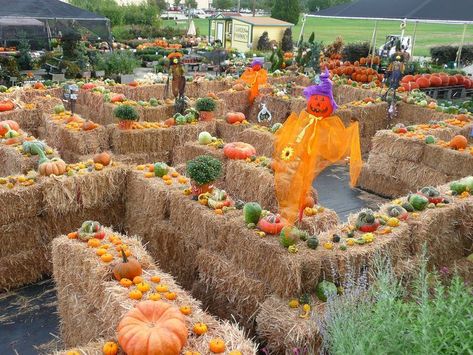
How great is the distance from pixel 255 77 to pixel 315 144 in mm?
9557

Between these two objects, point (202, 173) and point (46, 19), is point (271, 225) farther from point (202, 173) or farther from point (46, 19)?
point (46, 19)

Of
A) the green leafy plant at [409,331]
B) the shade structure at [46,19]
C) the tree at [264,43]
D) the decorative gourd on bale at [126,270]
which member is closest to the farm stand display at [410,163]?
the green leafy plant at [409,331]

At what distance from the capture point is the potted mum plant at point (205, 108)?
11.0 metres

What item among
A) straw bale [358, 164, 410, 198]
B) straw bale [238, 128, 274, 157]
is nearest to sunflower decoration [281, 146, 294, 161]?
straw bale [238, 128, 274, 157]

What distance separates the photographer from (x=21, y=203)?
6281 millimetres

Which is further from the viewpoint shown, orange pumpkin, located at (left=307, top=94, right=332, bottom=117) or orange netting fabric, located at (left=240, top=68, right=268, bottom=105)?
orange netting fabric, located at (left=240, top=68, right=268, bottom=105)

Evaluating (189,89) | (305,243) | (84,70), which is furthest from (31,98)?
(305,243)

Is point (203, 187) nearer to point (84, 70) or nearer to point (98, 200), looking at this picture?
point (98, 200)

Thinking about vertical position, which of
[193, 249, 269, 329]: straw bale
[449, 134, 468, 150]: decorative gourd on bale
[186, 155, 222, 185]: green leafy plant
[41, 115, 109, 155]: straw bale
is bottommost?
[193, 249, 269, 329]: straw bale

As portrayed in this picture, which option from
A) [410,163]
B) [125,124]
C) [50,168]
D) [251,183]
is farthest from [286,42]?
[50,168]

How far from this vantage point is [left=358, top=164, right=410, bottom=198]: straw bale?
32.7 ft

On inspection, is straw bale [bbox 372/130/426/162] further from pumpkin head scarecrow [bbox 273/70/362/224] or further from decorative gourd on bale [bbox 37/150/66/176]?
decorative gourd on bale [bbox 37/150/66/176]

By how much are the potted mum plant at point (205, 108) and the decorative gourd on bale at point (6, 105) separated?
4.32 metres

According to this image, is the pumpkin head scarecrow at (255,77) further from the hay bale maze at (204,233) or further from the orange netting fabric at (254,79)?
the hay bale maze at (204,233)
